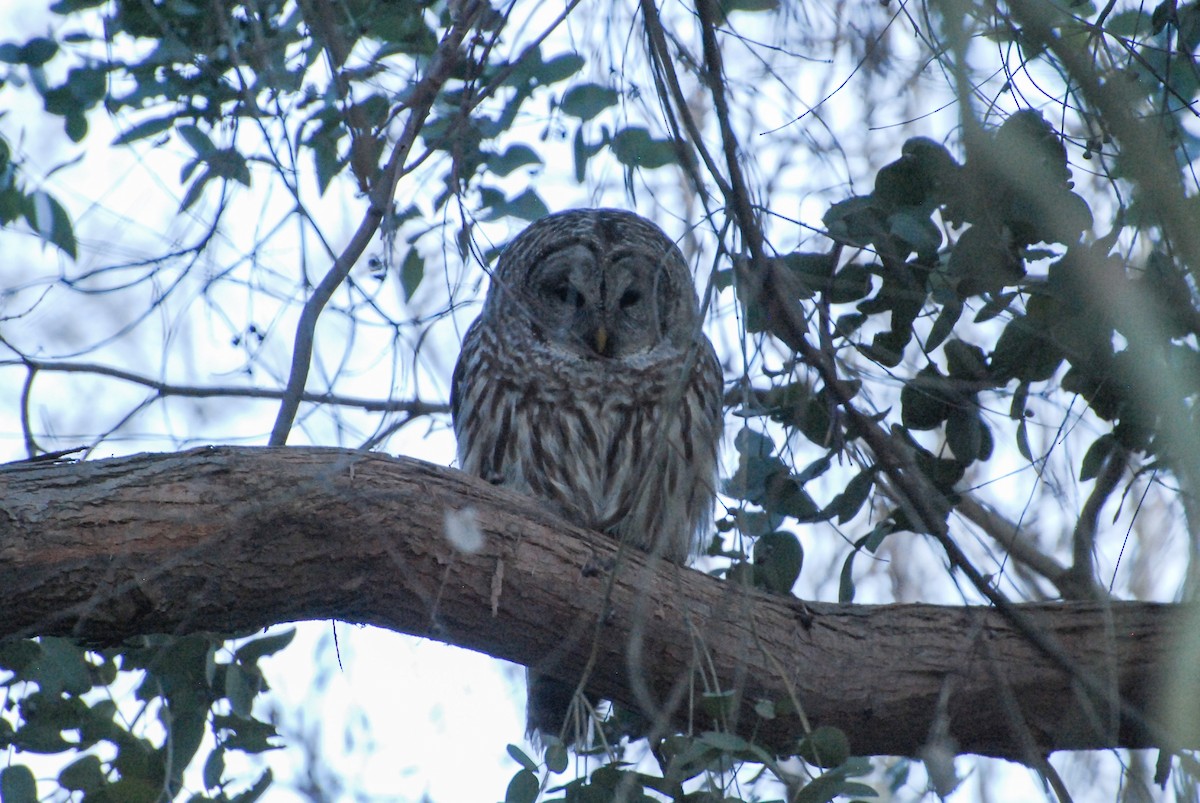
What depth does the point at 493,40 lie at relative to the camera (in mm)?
2674

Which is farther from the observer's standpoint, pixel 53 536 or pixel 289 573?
pixel 289 573

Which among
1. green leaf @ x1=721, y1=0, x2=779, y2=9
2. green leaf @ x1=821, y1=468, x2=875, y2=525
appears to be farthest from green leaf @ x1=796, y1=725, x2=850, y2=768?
green leaf @ x1=721, y1=0, x2=779, y2=9

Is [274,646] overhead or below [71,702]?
overhead

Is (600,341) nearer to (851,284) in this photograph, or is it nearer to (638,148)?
(851,284)

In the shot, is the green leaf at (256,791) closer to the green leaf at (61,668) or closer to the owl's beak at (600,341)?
the green leaf at (61,668)

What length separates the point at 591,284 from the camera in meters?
5.00

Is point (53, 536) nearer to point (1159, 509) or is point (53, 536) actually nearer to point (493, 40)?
point (493, 40)

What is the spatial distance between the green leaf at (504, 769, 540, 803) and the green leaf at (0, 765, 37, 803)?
1.16 meters

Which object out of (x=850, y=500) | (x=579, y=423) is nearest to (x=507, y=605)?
(x=850, y=500)

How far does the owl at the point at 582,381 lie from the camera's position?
4441mm

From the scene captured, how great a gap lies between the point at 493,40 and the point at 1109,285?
53.2 inches

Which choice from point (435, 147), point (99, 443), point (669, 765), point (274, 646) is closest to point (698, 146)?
point (435, 147)

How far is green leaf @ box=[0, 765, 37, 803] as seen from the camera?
287 cm

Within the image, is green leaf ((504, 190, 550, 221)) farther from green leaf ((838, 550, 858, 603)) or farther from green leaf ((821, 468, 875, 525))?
green leaf ((838, 550, 858, 603))
